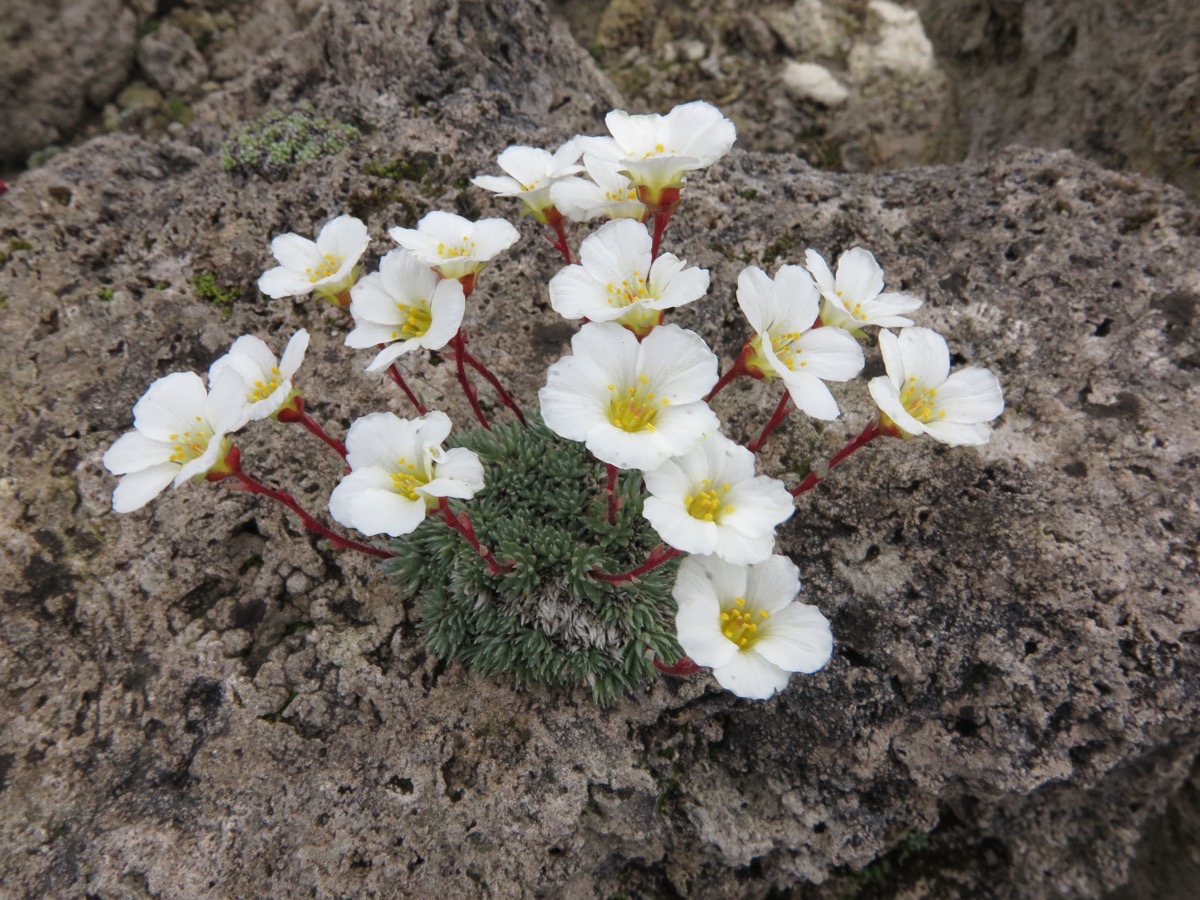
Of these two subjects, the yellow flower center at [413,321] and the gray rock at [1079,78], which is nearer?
the yellow flower center at [413,321]

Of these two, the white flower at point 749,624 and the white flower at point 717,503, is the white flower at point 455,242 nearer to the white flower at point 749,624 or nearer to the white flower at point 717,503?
the white flower at point 717,503

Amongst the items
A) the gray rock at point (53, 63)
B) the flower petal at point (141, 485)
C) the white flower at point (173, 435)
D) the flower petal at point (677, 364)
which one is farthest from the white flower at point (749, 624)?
the gray rock at point (53, 63)

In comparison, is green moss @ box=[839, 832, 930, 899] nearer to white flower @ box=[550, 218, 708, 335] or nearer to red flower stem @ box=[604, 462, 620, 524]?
red flower stem @ box=[604, 462, 620, 524]

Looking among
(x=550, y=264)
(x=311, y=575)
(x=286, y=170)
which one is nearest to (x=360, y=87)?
(x=286, y=170)

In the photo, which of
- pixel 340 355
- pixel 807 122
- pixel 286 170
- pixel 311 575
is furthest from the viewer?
pixel 807 122

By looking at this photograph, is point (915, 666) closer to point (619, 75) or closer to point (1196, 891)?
point (1196, 891)

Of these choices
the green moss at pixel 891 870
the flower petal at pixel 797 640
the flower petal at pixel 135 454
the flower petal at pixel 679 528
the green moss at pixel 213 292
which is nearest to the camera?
the flower petal at pixel 679 528

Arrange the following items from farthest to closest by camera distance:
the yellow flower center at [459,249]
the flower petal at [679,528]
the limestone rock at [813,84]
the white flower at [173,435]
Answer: the limestone rock at [813,84] → the yellow flower center at [459,249] → the white flower at [173,435] → the flower petal at [679,528]
